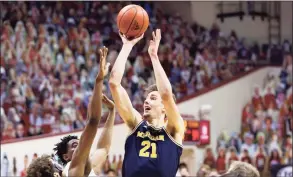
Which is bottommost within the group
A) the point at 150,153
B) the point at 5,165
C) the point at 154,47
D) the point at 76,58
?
the point at 5,165

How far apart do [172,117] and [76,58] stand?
12572mm

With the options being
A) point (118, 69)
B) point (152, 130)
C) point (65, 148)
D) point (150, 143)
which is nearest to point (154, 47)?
point (118, 69)

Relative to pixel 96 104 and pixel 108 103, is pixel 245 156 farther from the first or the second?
pixel 96 104

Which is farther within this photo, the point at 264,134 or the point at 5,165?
the point at 264,134

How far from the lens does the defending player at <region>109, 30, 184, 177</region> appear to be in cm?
595

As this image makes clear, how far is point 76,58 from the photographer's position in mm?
18453

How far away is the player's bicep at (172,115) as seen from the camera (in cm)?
602

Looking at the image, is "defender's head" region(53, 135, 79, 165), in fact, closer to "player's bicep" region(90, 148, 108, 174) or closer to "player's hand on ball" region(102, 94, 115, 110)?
"player's bicep" region(90, 148, 108, 174)

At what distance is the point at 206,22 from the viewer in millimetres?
23688

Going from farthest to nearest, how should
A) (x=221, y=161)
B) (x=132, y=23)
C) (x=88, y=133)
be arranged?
(x=221, y=161) < (x=132, y=23) < (x=88, y=133)

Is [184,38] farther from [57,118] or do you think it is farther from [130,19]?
[130,19]

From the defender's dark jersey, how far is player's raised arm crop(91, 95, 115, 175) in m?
0.29

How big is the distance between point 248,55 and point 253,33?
54.5 inches

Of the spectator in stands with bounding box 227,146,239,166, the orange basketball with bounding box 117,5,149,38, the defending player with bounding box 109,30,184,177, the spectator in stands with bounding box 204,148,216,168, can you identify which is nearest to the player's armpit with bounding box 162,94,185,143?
the defending player with bounding box 109,30,184,177
